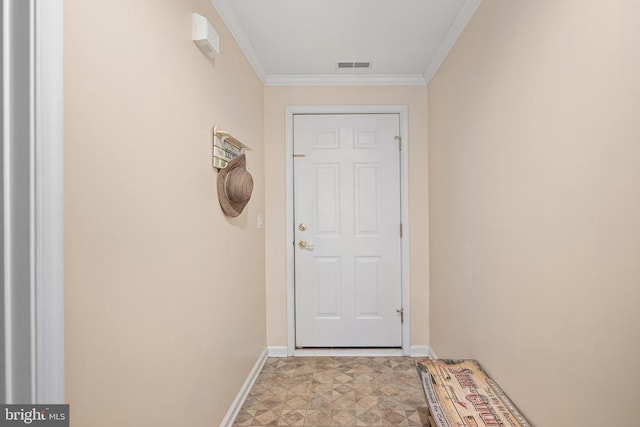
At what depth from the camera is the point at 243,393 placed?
2186 mm

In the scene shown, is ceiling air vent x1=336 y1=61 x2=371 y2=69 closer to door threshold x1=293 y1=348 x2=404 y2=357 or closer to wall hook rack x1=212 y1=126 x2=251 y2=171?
wall hook rack x1=212 y1=126 x2=251 y2=171

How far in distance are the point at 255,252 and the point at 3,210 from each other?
1.93 metres

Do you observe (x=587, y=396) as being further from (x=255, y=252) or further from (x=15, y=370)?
(x=255, y=252)

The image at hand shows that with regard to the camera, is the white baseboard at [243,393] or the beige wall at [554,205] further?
the white baseboard at [243,393]

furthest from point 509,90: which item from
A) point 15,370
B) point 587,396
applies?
point 15,370

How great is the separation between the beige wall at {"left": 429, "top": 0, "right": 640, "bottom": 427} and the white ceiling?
13.1 inches

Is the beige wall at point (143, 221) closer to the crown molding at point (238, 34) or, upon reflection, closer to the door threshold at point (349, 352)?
the crown molding at point (238, 34)

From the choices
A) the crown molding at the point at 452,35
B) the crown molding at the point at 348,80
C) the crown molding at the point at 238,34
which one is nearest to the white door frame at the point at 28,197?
the crown molding at the point at 238,34

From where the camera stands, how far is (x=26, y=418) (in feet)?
2.34

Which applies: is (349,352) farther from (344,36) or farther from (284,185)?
(344,36)

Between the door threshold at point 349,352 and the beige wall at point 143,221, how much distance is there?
1.08m

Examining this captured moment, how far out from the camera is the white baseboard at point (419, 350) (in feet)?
9.41

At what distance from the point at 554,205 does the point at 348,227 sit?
1.88 m

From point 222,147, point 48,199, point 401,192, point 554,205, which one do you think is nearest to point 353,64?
point 401,192
